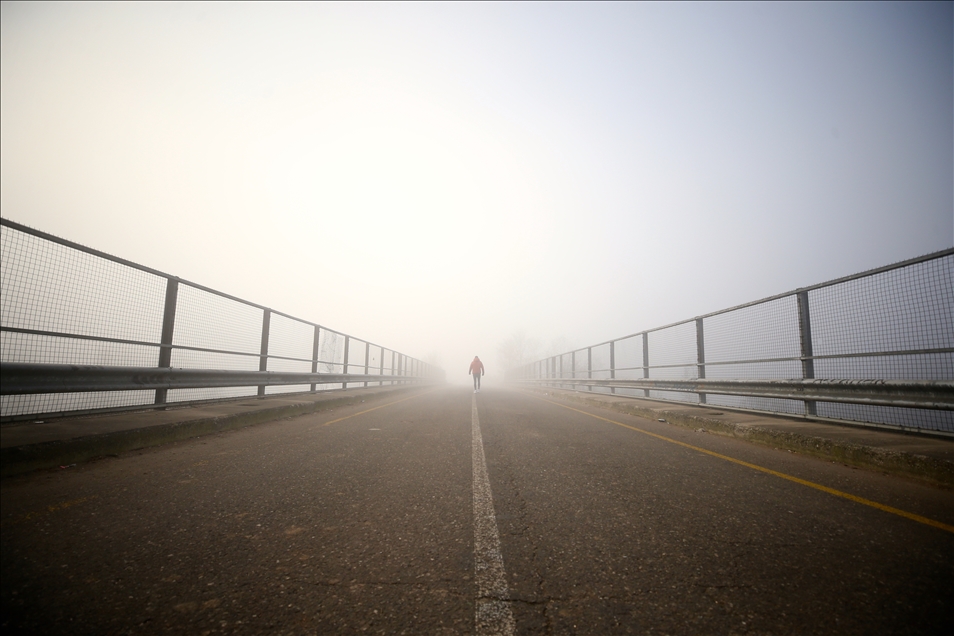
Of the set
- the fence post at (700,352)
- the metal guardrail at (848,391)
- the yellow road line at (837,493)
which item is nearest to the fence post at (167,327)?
the yellow road line at (837,493)

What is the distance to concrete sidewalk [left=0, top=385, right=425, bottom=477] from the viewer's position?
358cm

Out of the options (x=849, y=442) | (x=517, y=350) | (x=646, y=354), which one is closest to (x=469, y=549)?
(x=849, y=442)

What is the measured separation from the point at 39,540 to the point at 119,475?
4.61ft

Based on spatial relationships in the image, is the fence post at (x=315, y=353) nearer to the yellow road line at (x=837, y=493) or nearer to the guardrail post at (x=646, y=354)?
the guardrail post at (x=646, y=354)

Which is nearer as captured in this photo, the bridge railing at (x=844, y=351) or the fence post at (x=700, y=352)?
the bridge railing at (x=844, y=351)

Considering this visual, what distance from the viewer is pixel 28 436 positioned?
382cm

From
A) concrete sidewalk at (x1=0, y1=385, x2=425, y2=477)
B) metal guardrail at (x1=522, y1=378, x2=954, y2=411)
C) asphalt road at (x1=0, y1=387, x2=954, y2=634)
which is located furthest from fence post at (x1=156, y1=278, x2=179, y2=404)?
metal guardrail at (x1=522, y1=378, x2=954, y2=411)

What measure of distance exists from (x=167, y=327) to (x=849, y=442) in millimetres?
8772

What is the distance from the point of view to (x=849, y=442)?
169 inches

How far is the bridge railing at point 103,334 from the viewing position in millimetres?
4152

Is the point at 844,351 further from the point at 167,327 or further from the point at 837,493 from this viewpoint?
the point at 167,327

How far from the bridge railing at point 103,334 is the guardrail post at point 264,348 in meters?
0.41

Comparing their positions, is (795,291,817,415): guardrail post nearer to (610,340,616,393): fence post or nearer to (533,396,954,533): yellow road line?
(533,396,954,533): yellow road line

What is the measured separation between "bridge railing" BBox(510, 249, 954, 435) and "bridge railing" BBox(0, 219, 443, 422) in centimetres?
882
